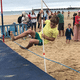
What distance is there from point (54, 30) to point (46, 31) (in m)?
0.23

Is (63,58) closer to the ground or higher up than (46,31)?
closer to the ground

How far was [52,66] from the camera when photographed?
398cm

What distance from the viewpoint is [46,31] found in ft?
11.5

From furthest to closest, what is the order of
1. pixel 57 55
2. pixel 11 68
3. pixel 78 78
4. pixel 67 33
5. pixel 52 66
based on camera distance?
pixel 67 33 < pixel 57 55 < pixel 52 66 < pixel 78 78 < pixel 11 68

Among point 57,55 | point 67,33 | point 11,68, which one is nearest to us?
point 11,68

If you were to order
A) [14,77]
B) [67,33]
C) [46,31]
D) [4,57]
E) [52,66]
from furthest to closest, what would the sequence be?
[67,33]
[52,66]
[4,57]
[46,31]
[14,77]

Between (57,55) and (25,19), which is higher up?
(25,19)

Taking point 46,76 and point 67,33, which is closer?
point 46,76

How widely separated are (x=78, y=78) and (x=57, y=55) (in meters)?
1.75

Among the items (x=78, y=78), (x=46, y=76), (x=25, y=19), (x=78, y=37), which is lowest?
(x=78, y=78)

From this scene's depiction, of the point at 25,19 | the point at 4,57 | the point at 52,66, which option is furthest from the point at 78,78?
the point at 25,19

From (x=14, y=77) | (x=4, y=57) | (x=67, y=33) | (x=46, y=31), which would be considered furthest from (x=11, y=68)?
(x=67, y=33)

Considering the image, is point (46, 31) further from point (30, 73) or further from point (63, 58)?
point (63, 58)

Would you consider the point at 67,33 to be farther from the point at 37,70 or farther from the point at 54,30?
the point at 37,70
